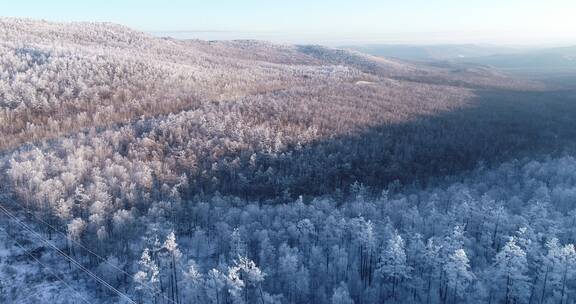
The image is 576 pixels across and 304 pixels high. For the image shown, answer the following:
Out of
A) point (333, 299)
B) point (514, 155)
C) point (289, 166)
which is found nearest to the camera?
point (333, 299)

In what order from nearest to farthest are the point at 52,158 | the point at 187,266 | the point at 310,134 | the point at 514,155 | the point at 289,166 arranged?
the point at 187,266, the point at 52,158, the point at 289,166, the point at 310,134, the point at 514,155

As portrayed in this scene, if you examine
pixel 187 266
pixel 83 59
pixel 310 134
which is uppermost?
pixel 83 59

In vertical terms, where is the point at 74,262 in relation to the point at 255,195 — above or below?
below

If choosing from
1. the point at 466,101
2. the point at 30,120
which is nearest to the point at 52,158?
the point at 30,120

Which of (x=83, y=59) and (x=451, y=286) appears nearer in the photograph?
(x=451, y=286)

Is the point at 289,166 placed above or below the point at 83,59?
below

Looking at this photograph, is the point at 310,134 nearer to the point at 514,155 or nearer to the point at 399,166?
the point at 399,166

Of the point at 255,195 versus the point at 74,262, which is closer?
the point at 74,262
